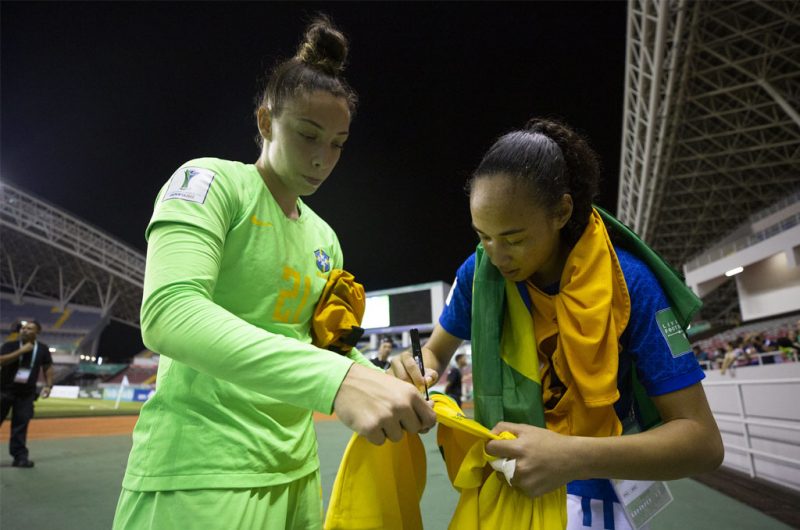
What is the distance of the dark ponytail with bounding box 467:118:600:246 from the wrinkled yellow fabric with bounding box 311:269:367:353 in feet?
1.66

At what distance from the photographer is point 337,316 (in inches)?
51.6

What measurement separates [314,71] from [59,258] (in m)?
37.1

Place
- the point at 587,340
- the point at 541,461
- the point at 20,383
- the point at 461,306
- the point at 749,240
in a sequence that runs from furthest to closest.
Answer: the point at 749,240, the point at 20,383, the point at 461,306, the point at 587,340, the point at 541,461

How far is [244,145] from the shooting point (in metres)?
26.6

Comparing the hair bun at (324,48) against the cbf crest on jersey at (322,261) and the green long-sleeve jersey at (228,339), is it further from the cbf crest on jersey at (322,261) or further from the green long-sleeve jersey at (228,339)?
the cbf crest on jersey at (322,261)

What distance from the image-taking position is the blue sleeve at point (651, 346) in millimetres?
1060

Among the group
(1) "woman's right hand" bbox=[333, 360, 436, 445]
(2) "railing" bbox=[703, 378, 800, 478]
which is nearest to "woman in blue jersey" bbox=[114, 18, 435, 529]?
(1) "woman's right hand" bbox=[333, 360, 436, 445]

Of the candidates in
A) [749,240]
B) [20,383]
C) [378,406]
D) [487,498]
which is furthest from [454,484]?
[749,240]

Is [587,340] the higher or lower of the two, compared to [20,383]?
higher

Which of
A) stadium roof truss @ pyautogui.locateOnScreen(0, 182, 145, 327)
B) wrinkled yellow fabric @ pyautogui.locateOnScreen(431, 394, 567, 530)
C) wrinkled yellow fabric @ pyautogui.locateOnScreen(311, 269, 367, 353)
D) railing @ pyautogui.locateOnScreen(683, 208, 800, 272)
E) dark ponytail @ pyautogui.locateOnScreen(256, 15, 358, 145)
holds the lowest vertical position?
wrinkled yellow fabric @ pyautogui.locateOnScreen(431, 394, 567, 530)

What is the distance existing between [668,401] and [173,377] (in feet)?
3.84

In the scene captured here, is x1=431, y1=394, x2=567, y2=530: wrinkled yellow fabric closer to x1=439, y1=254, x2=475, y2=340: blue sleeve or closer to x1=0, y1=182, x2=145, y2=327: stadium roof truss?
x1=439, y1=254, x2=475, y2=340: blue sleeve

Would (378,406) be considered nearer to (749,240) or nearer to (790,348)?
(790,348)

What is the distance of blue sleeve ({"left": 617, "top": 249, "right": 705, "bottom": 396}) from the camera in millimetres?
1060
